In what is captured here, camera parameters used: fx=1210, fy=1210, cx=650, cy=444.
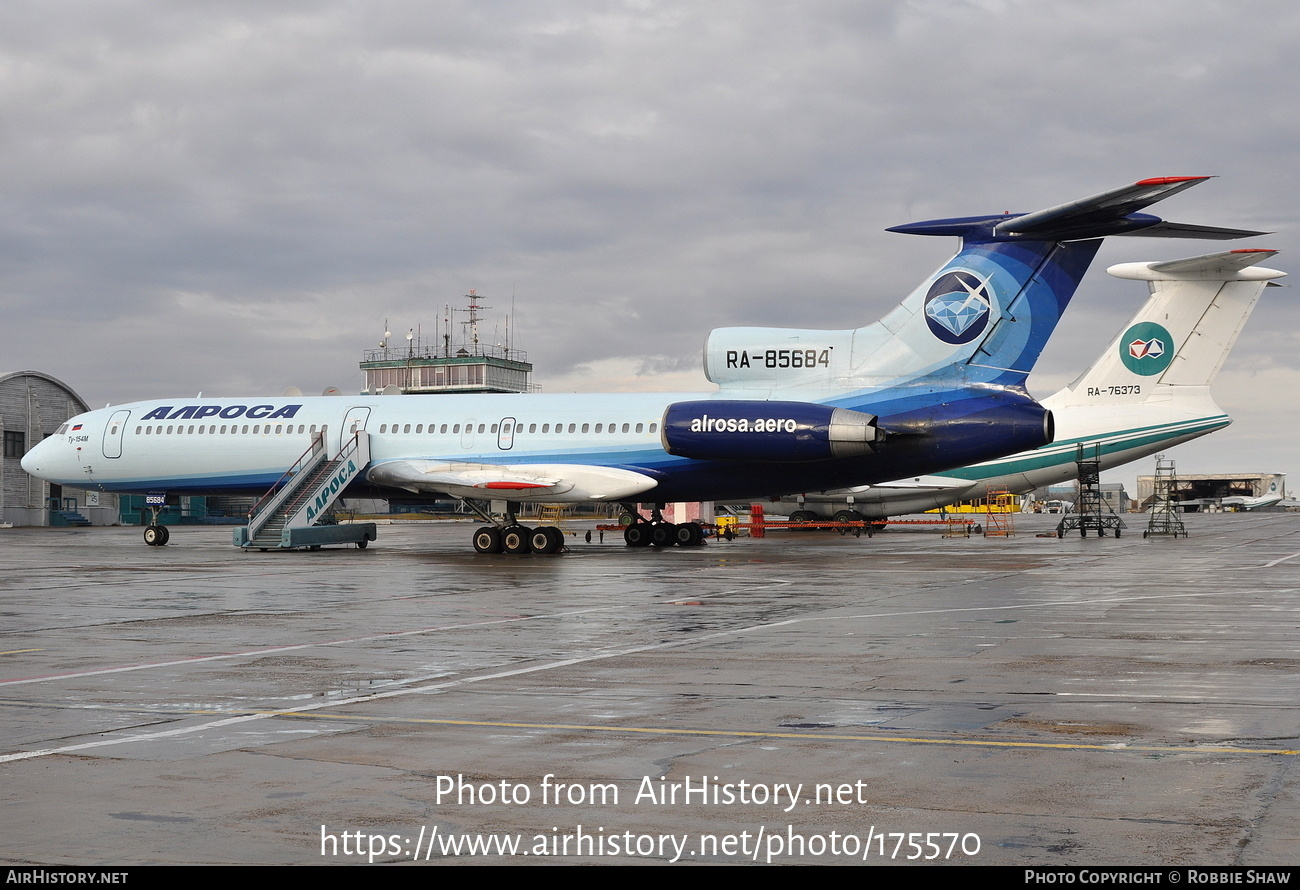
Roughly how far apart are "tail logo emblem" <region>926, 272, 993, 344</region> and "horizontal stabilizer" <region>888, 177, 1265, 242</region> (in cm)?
106

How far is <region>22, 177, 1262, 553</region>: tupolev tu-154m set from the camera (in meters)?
27.2

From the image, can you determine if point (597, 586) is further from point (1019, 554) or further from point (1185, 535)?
point (1185, 535)

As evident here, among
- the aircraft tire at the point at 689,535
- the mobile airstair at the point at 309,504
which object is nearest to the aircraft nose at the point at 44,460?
the mobile airstair at the point at 309,504

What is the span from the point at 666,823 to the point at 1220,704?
4.92 m

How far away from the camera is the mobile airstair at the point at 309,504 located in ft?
105

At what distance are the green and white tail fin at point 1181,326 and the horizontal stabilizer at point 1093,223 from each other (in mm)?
10558

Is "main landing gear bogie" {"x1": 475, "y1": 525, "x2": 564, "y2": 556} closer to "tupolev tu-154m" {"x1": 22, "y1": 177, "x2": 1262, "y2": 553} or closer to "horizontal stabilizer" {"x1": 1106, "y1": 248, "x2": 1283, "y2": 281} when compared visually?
"tupolev tu-154m" {"x1": 22, "y1": 177, "x2": 1262, "y2": 553}

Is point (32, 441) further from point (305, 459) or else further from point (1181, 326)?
point (1181, 326)

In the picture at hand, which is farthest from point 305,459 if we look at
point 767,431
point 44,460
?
point 767,431

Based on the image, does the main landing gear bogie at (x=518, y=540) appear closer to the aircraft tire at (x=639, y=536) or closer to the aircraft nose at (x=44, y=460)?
the aircraft tire at (x=639, y=536)

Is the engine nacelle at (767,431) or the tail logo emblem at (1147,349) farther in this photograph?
the tail logo emblem at (1147,349)

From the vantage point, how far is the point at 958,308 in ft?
91.4

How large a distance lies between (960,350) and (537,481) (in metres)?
10.8

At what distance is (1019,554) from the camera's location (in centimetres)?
3048
